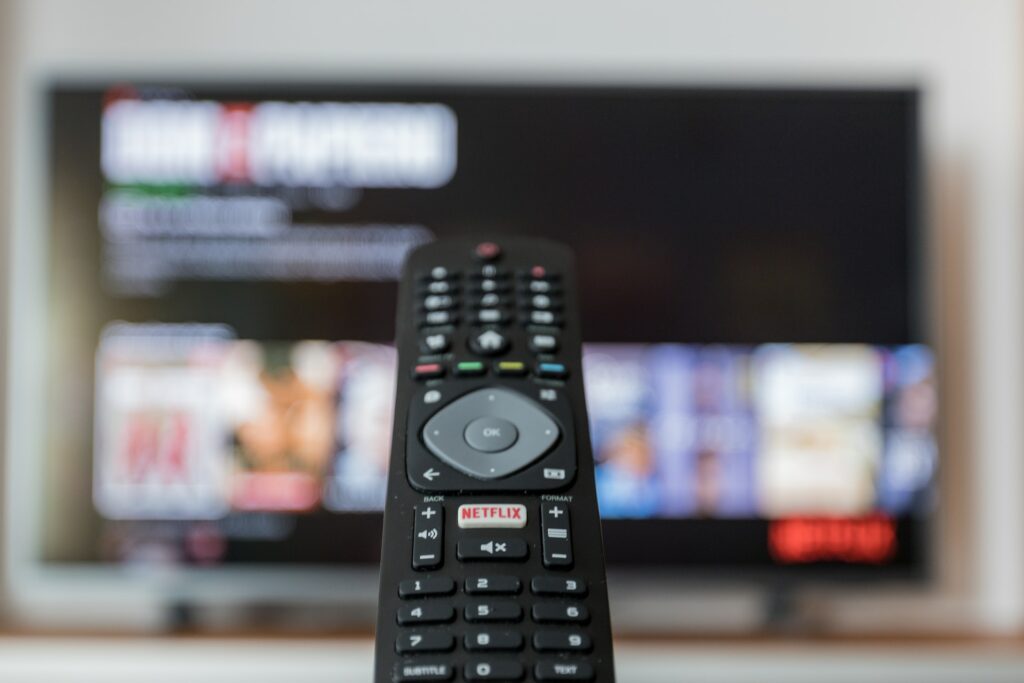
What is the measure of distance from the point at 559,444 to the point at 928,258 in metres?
0.95

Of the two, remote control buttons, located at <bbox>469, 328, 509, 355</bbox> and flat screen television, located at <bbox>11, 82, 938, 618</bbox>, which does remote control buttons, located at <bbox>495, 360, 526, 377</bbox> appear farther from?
flat screen television, located at <bbox>11, 82, 938, 618</bbox>

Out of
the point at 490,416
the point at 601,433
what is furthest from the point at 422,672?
the point at 601,433

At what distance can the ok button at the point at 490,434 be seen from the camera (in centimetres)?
45

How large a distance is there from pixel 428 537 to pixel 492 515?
3cm

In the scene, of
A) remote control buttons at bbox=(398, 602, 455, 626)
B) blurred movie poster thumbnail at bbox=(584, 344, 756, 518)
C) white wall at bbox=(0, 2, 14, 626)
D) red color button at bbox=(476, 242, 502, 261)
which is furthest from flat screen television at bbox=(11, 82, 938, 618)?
remote control buttons at bbox=(398, 602, 455, 626)

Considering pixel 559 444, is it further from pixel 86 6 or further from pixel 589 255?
pixel 86 6

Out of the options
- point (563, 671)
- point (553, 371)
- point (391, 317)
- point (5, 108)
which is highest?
point (5, 108)

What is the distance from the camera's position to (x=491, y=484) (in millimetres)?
446

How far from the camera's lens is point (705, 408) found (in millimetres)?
1253

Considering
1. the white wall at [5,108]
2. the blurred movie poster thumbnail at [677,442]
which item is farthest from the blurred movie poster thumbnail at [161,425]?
the blurred movie poster thumbnail at [677,442]

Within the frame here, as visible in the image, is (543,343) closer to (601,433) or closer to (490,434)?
(490,434)

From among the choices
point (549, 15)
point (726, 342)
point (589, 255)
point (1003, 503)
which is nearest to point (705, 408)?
point (726, 342)

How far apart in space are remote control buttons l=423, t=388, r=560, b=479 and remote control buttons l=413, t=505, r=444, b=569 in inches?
0.9

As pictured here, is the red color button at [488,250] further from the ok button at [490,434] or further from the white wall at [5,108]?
the white wall at [5,108]
